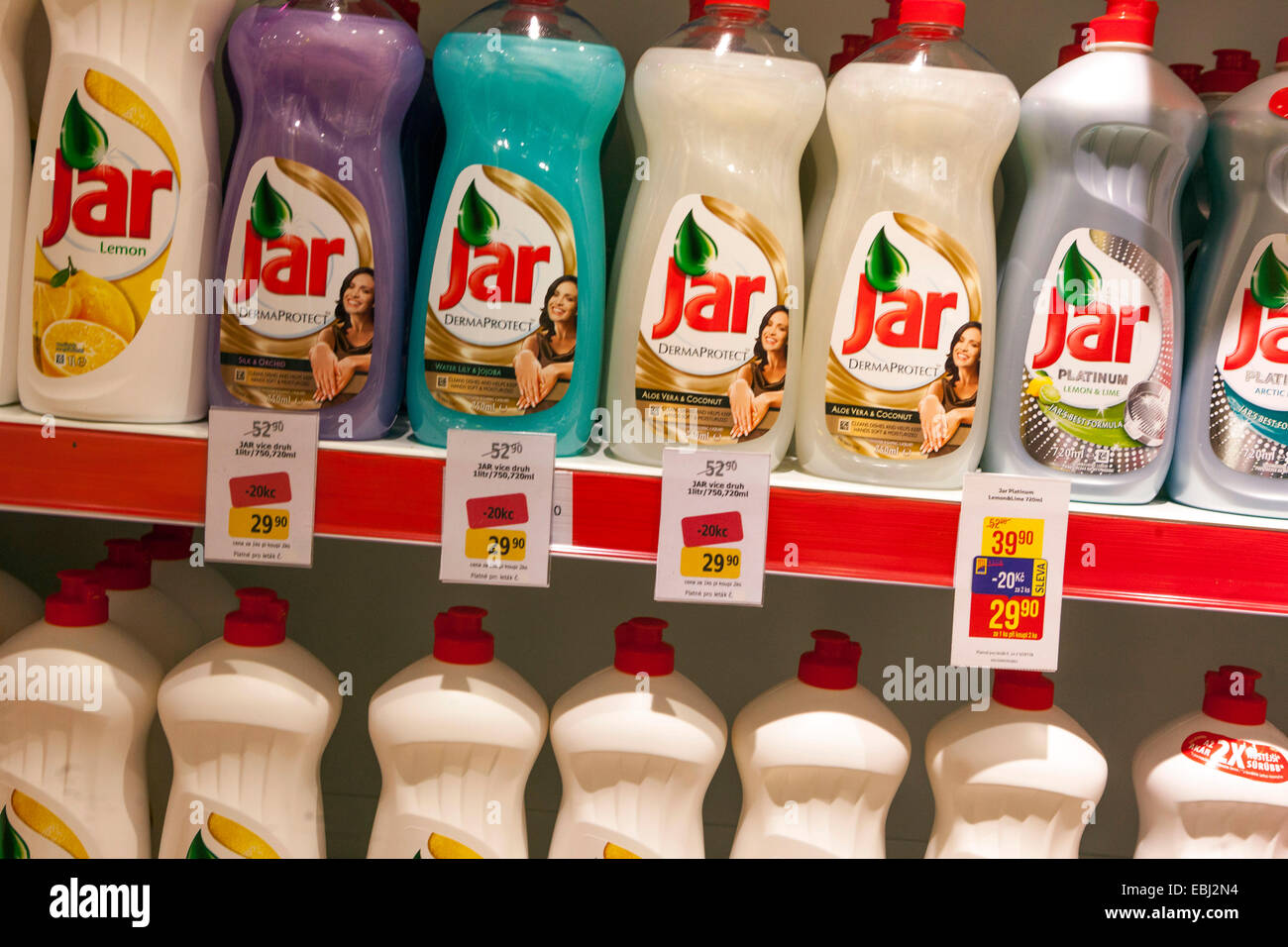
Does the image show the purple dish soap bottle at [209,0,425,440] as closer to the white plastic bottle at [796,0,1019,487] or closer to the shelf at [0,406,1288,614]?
the shelf at [0,406,1288,614]

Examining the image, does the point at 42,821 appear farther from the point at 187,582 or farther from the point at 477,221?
the point at 477,221

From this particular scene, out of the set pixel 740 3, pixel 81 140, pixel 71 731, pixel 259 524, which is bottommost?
pixel 71 731

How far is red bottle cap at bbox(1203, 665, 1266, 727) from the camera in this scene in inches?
43.4

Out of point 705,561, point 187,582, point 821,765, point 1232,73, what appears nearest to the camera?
point 705,561

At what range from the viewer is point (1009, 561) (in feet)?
3.17

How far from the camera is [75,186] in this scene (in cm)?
103

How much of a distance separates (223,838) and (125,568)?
346 mm

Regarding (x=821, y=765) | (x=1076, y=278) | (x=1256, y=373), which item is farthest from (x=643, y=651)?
(x=1256, y=373)

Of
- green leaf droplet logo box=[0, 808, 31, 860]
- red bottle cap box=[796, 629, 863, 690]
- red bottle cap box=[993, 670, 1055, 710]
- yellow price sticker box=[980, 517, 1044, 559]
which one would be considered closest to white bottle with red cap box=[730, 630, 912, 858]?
red bottle cap box=[796, 629, 863, 690]

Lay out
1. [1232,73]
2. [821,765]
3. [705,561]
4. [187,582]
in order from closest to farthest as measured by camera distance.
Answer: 1. [705,561]
2. [821,765]
3. [1232,73]
4. [187,582]

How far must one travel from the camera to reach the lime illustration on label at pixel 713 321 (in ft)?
3.44

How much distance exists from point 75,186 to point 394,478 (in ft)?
1.45

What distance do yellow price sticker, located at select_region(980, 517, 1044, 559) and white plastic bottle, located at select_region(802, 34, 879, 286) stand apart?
382 mm
